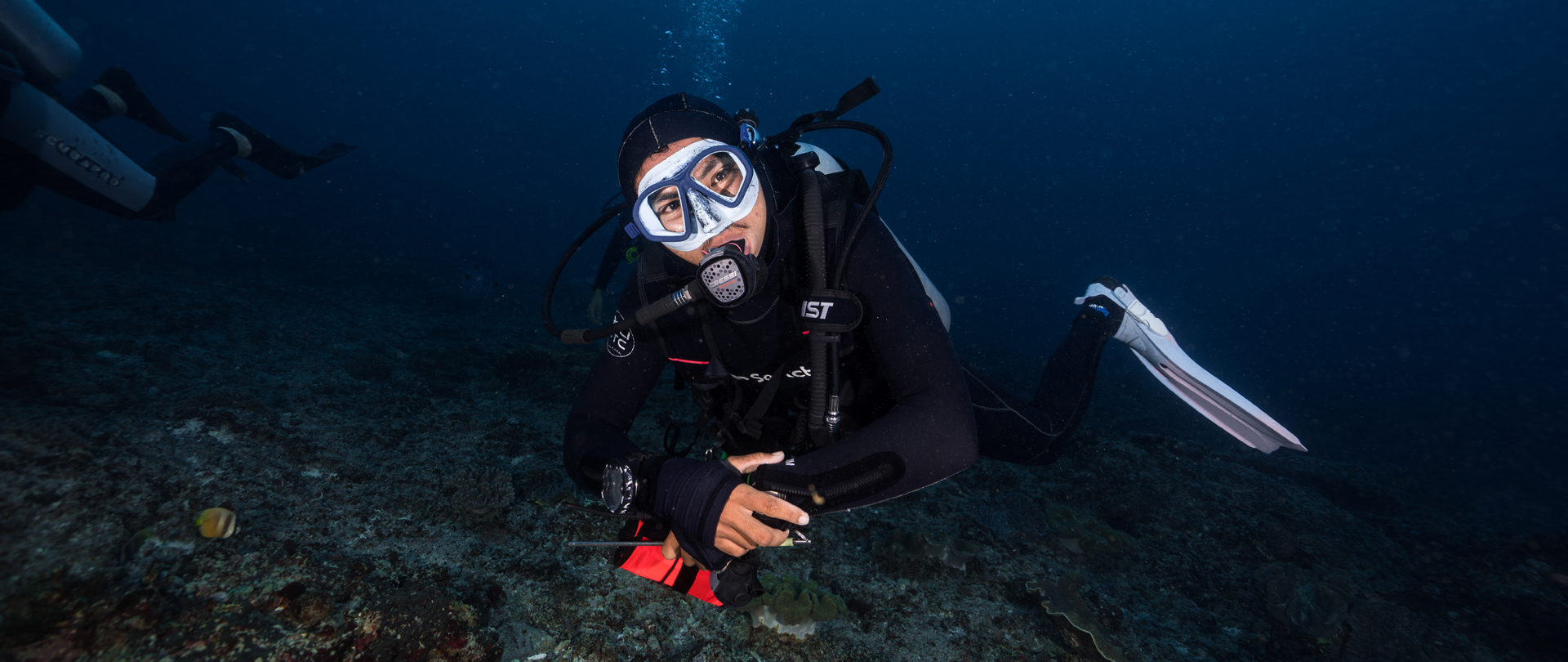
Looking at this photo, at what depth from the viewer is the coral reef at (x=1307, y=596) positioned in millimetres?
3375

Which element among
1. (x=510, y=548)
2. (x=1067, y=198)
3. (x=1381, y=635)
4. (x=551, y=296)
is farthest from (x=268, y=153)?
(x=1067, y=198)

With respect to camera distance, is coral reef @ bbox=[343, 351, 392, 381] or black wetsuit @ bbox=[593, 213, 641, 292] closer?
coral reef @ bbox=[343, 351, 392, 381]

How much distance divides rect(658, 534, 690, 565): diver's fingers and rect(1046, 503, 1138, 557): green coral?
11.2 ft

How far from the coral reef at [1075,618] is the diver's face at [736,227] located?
9.41 ft

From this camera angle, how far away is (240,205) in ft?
109

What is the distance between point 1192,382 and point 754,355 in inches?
171

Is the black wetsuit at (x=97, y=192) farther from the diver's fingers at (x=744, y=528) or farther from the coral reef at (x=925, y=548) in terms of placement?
the coral reef at (x=925, y=548)

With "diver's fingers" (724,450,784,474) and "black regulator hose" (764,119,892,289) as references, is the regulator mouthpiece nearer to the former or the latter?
"black regulator hose" (764,119,892,289)

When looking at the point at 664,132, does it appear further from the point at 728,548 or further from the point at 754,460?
the point at 728,548

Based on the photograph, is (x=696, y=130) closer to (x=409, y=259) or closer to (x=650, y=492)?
(x=650, y=492)

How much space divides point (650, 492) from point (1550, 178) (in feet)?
394

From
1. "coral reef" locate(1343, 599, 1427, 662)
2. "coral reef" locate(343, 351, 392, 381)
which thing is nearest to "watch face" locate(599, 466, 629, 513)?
"coral reef" locate(1343, 599, 1427, 662)

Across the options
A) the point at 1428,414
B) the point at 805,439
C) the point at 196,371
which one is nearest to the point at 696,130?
the point at 805,439

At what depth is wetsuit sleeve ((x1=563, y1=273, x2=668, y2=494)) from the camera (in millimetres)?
2508
